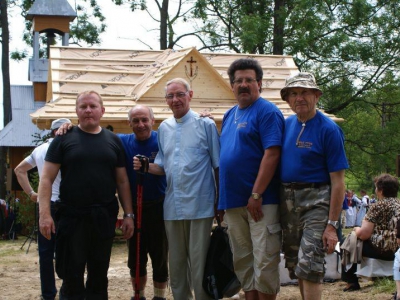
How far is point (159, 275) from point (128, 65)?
28.2 ft

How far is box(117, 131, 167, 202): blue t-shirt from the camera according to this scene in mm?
6156

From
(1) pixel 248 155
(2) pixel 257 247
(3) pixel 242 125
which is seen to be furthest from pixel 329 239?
(3) pixel 242 125

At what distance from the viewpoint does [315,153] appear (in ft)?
15.9

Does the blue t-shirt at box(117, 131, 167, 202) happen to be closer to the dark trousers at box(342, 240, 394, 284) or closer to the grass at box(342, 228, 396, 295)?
the dark trousers at box(342, 240, 394, 284)

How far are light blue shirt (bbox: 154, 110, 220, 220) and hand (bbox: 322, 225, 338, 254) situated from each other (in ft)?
3.81

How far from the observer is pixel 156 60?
14617 mm

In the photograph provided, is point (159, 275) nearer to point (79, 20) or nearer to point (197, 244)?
point (197, 244)

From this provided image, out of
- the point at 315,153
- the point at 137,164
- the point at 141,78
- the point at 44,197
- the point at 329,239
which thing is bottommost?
the point at 329,239

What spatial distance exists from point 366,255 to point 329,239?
9.47 ft

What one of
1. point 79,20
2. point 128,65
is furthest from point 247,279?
point 79,20

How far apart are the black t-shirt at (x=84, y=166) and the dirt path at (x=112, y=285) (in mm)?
1963

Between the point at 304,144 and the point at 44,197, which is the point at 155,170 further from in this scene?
the point at 304,144

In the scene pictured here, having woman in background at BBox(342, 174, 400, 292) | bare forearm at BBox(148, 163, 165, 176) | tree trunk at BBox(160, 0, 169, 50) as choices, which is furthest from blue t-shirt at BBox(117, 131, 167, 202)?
tree trunk at BBox(160, 0, 169, 50)

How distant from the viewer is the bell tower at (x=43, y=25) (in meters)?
22.7
